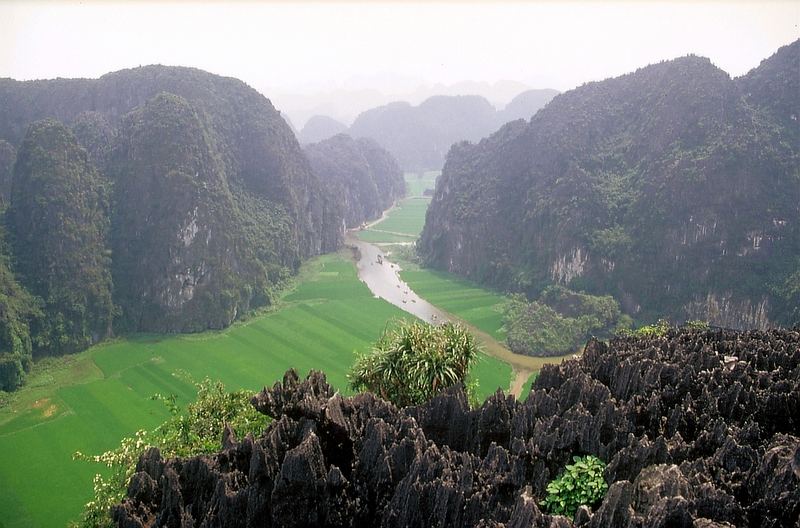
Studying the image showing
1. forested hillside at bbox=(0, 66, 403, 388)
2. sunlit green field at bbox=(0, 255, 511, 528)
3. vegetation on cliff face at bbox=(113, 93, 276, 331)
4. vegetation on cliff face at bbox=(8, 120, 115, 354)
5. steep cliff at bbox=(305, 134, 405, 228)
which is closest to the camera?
sunlit green field at bbox=(0, 255, 511, 528)

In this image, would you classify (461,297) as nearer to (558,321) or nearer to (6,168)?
(558,321)

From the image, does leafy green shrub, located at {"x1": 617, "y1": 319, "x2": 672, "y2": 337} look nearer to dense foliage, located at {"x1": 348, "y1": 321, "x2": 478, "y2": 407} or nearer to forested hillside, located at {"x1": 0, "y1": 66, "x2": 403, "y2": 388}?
dense foliage, located at {"x1": 348, "y1": 321, "x2": 478, "y2": 407}

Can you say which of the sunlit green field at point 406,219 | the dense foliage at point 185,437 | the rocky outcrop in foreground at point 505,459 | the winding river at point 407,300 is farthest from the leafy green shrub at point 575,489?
the sunlit green field at point 406,219

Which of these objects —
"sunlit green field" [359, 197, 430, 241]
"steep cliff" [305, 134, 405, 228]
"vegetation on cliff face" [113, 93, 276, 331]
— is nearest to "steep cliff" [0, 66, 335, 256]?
"vegetation on cliff face" [113, 93, 276, 331]

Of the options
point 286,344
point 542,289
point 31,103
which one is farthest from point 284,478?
point 31,103

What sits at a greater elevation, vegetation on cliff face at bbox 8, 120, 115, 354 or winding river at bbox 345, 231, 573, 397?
vegetation on cliff face at bbox 8, 120, 115, 354

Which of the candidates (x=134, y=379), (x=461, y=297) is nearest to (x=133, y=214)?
(x=134, y=379)

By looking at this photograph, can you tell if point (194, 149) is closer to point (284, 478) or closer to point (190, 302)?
point (190, 302)
